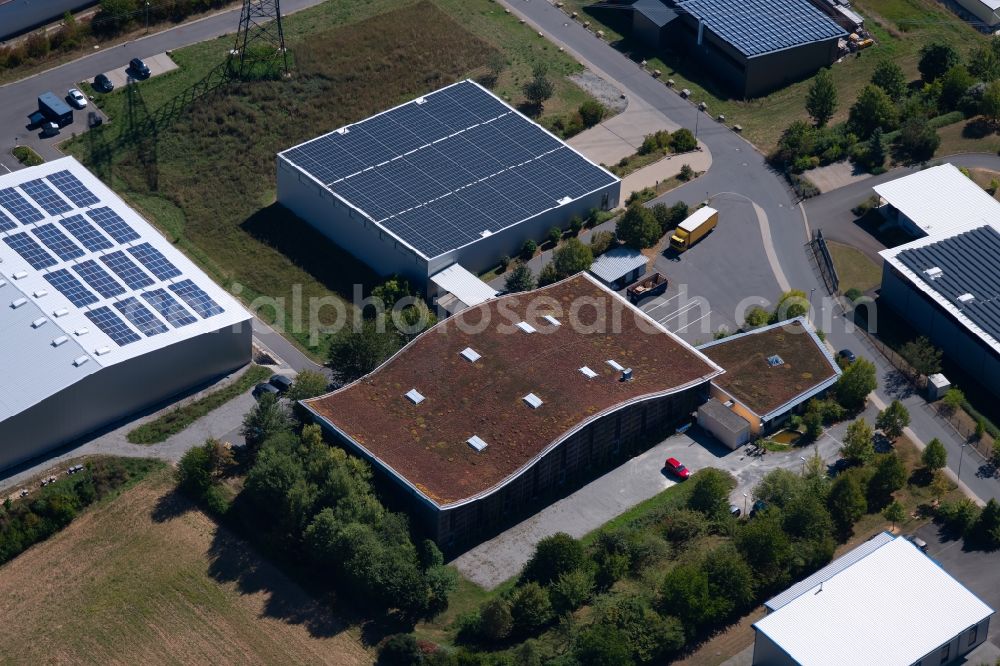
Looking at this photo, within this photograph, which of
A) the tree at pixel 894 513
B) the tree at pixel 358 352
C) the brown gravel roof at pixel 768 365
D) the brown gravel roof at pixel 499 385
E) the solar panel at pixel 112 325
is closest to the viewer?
the tree at pixel 894 513

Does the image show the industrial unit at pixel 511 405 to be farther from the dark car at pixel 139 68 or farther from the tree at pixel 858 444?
the dark car at pixel 139 68

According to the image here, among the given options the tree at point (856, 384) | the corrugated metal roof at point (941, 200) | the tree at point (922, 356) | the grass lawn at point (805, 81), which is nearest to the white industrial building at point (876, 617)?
the tree at point (856, 384)

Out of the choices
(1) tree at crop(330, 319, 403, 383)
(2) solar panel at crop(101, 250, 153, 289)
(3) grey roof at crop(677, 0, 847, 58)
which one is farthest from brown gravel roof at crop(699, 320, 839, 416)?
(2) solar panel at crop(101, 250, 153, 289)

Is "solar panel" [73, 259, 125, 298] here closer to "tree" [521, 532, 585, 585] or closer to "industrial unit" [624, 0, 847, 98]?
"tree" [521, 532, 585, 585]

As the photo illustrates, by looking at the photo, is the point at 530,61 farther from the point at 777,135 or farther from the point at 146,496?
the point at 146,496

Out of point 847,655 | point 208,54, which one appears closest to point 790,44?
point 208,54

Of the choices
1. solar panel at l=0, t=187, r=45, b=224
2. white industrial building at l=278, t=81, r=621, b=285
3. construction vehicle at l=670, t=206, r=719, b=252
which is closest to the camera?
solar panel at l=0, t=187, r=45, b=224
